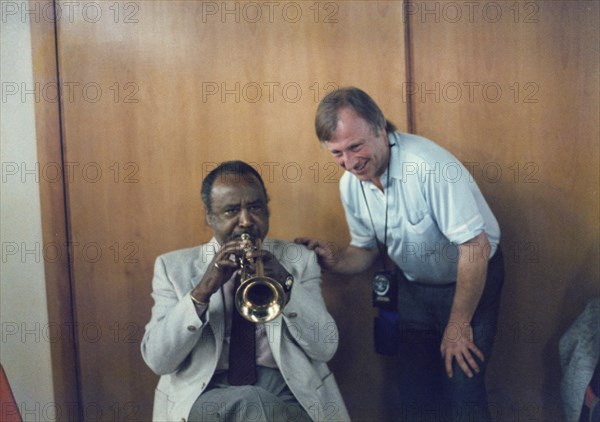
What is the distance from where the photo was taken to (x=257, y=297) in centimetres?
188

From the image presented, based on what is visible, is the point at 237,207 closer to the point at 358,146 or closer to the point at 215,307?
the point at 215,307

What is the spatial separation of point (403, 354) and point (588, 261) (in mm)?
779

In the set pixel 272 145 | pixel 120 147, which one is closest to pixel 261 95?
pixel 272 145

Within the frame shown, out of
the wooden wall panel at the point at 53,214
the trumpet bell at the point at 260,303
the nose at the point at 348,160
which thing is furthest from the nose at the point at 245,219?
the wooden wall panel at the point at 53,214

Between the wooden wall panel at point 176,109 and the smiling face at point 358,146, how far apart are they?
13.2 inches

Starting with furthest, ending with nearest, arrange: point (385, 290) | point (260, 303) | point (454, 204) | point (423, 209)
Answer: point (385, 290) < point (423, 209) < point (454, 204) < point (260, 303)

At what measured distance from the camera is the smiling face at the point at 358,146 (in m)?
2.03

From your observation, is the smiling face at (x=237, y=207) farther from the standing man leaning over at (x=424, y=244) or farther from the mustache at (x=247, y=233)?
the standing man leaning over at (x=424, y=244)

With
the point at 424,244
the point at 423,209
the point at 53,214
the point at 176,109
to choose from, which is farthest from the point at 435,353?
the point at 53,214

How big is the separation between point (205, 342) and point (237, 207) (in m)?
0.41

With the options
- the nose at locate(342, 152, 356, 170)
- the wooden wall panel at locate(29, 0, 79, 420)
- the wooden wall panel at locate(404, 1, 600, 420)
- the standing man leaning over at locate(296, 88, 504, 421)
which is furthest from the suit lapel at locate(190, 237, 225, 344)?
the wooden wall panel at locate(404, 1, 600, 420)

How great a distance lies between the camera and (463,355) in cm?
209

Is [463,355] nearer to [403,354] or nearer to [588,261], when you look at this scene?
[403,354]

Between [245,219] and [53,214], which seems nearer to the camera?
[245,219]
